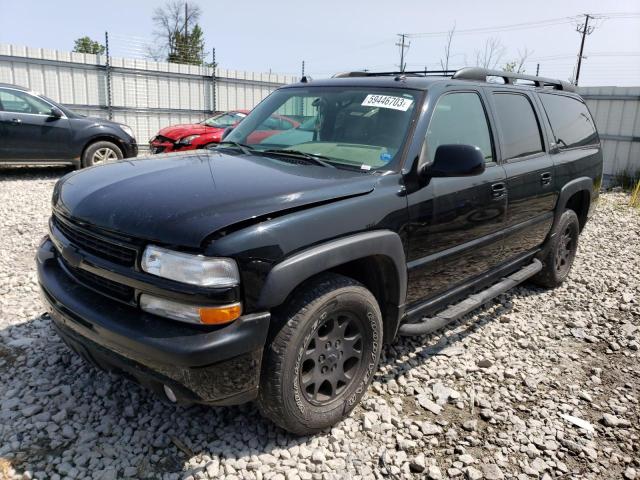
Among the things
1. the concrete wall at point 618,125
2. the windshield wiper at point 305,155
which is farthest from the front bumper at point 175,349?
the concrete wall at point 618,125

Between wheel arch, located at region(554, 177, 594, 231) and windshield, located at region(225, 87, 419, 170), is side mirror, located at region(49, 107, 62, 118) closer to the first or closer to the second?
windshield, located at region(225, 87, 419, 170)

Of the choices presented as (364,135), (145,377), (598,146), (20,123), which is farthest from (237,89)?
(145,377)

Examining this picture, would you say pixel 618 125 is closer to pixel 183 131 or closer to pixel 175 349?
pixel 183 131

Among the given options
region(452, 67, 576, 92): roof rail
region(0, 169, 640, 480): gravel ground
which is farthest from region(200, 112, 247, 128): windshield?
region(0, 169, 640, 480): gravel ground

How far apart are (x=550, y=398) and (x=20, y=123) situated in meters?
9.55

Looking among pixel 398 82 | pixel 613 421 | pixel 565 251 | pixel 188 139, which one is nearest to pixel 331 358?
pixel 613 421

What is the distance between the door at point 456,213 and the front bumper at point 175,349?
120 cm

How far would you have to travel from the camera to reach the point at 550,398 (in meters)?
3.23

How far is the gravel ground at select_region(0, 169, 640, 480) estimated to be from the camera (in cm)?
252

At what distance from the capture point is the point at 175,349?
208cm

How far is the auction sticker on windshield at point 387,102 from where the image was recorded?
10.5ft

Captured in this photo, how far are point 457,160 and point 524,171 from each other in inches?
53.1

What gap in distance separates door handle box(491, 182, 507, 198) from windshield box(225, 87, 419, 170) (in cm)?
87

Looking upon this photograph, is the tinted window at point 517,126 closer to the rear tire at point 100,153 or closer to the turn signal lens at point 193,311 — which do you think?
the turn signal lens at point 193,311
